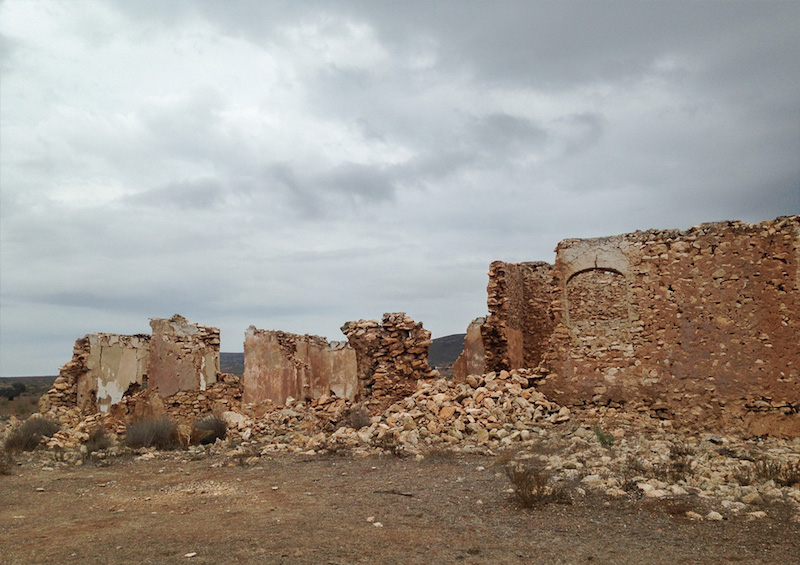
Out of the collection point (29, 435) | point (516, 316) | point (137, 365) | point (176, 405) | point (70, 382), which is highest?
point (516, 316)

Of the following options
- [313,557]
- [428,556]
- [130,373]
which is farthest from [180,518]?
[130,373]

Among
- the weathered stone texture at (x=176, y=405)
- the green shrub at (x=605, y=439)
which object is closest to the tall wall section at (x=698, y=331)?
the green shrub at (x=605, y=439)

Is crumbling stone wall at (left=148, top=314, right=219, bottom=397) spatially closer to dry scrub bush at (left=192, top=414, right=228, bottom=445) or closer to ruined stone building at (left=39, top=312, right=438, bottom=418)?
ruined stone building at (left=39, top=312, right=438, bottom=418)

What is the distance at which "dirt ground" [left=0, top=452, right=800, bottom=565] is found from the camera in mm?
4586

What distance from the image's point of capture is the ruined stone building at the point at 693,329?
10039 millimetres

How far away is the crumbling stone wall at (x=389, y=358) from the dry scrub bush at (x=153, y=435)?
4086 mm

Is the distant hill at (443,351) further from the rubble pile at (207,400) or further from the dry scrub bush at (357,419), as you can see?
the dry scrub bush at (357,419)

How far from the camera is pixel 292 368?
54.4 ft

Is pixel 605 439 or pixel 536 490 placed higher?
pixel 605 439

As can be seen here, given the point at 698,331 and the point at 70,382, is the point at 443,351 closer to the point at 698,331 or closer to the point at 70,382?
the point at 70,382

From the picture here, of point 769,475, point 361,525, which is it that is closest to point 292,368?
point 361,525

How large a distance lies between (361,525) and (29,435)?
32.8 ft

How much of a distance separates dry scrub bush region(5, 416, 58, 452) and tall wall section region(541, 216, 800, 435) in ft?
34.4

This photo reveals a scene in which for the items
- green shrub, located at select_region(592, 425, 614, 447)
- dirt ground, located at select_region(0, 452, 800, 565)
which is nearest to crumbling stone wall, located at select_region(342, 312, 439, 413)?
dirt ground, located at select_region(0, 452, 800, 565)
